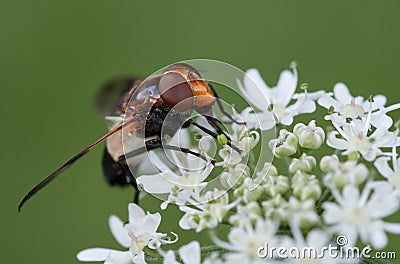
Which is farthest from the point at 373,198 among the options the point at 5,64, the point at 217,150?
the point at 5,64

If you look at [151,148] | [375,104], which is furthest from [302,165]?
[151,148]

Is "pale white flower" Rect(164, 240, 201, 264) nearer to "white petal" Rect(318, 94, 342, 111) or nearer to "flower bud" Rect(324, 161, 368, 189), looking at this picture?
"flower bud" Rect(324, 161, 368, 189)

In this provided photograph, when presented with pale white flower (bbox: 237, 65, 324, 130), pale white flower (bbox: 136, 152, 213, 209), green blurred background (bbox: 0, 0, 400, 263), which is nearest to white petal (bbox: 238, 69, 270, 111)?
pale white flower (bbox: 237, 65, 324, 130)

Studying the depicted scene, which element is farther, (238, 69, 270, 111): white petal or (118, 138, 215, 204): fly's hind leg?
(238, 69, 270, 111): white petal

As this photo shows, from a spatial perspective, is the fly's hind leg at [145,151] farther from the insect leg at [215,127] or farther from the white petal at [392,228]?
the white petal at [392,228]

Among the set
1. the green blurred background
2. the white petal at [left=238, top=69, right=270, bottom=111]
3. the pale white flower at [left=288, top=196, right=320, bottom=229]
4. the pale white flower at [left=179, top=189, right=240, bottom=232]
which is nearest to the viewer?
the pale white flower at [left=288, top=196, right=320, bottom=229]

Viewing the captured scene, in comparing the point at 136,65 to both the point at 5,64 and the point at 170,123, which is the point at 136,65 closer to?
the point at 5,64
